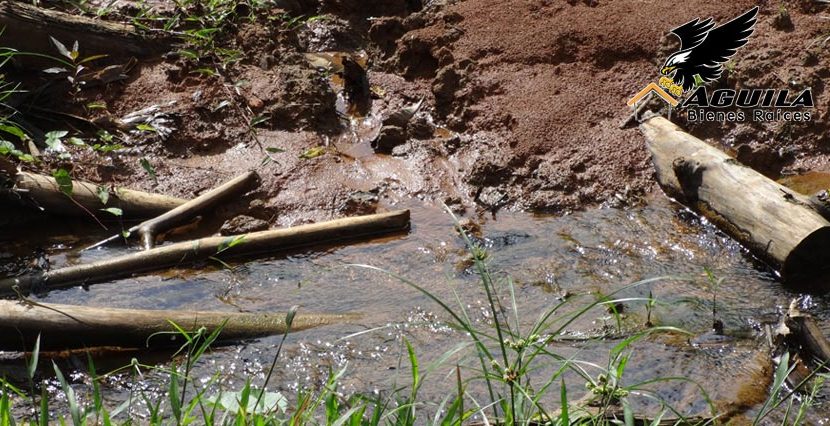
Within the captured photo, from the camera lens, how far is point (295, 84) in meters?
5.80

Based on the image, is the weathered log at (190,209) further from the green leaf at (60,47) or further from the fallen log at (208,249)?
the green leaf at (60,47)

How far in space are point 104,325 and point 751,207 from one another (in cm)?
297

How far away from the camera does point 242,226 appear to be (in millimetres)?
4715

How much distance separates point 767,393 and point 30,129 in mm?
4193

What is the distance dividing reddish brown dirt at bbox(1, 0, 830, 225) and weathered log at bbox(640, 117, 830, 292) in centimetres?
33

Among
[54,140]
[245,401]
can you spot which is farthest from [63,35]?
[245,401]

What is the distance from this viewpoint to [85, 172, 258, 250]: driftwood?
4613 millimetres

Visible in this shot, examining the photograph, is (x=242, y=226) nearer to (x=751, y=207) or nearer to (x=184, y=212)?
(x=184, y=212)

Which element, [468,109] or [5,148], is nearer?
[5,148]

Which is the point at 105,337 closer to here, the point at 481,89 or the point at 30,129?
the point at 30,129

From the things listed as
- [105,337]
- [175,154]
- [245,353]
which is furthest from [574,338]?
[175,154]

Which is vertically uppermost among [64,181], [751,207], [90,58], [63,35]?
[63,35]

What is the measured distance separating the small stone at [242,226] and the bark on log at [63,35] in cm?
187

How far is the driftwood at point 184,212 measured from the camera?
461 centimetres
